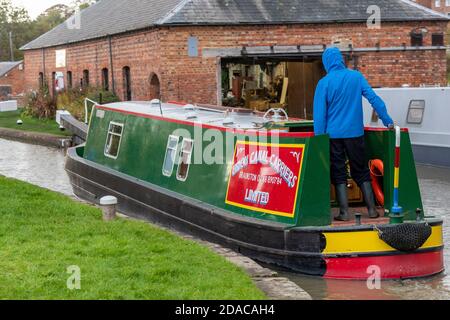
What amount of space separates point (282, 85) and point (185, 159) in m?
15.3

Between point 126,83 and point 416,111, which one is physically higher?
point 126,83

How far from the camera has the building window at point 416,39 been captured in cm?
2355

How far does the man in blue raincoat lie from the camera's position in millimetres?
8391

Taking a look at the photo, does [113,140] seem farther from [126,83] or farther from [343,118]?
[126,83]

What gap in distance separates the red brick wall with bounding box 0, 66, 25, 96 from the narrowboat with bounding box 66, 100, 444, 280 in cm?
4234

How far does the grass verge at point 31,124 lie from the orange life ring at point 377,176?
1572 centimetres

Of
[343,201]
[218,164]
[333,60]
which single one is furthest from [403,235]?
[218,164]

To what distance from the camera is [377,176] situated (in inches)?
352

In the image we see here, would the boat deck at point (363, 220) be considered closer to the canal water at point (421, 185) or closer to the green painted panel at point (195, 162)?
the green painted panel at point (195, 162)

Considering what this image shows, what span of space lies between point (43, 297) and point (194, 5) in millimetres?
17321

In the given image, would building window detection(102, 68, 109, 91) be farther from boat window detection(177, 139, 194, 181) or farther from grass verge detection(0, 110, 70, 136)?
boat window detection(177, 139, 194, 181)

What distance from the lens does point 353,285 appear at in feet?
26.2
